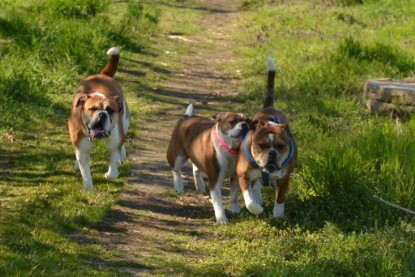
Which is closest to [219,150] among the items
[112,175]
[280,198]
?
[280,198]

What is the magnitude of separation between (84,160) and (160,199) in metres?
0.81

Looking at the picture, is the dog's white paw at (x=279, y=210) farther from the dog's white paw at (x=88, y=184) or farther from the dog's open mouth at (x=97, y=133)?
the dog's white paw at (x=88, y=184)

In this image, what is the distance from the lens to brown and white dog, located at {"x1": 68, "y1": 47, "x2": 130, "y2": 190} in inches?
284

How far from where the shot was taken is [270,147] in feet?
21.3

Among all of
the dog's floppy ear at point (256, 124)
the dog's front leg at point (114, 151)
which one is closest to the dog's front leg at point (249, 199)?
the dog's floppy ear at point (256, 124)

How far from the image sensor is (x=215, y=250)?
641 centimetres

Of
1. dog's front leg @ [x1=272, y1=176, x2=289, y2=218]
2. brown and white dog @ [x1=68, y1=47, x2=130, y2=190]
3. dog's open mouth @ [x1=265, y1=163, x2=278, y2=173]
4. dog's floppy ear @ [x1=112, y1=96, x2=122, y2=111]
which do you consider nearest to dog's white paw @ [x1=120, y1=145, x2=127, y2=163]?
brown and white dog @ [x1=68, y1=47, x2=130, y2=190]

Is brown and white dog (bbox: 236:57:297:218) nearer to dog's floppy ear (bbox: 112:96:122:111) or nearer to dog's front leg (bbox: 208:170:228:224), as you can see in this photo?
dog's front leg (bbox: 208:170:228:224)

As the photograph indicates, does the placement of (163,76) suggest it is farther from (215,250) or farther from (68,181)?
(215,250)

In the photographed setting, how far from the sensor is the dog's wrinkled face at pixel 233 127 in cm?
707

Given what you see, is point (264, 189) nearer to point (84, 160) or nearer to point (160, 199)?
point (160, 199)

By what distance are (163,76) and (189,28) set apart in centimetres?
595

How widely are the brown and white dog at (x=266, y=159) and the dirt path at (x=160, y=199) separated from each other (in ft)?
1.81

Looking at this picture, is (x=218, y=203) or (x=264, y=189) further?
(x=264, y=189)
